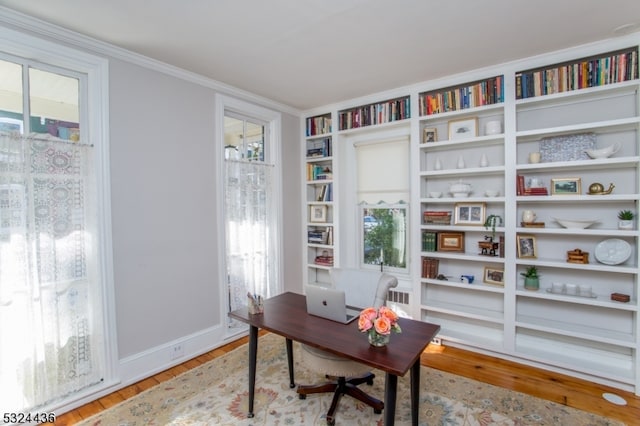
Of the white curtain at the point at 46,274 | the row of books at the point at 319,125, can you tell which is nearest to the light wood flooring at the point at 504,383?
the white curtain at the point at 46,274

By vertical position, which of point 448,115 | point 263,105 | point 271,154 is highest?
point 263,105

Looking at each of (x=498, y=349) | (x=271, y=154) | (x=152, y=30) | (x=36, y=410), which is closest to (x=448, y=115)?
(x=271, y=154)

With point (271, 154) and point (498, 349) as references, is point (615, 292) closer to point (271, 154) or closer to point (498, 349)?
point (498, 349)

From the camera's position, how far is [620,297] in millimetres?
2336

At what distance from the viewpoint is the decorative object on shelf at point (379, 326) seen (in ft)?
5.00

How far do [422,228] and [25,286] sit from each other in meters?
3.16

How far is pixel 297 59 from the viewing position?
2557 mm

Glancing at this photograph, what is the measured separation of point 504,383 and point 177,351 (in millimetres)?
2724

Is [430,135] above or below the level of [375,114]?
below

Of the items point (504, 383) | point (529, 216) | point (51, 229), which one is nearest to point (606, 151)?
point (529, 216)

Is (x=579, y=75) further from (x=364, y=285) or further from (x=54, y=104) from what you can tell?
(x=54, y=104)

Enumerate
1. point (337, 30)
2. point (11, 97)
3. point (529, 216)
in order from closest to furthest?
point (11, 97) < point (337, 30) < point (529, 216)

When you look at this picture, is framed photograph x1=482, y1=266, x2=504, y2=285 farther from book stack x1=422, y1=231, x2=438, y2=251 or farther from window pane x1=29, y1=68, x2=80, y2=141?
window pane x1=29, y1=68, x2=80, y2=141

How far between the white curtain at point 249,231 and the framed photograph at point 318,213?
59 centimetres
